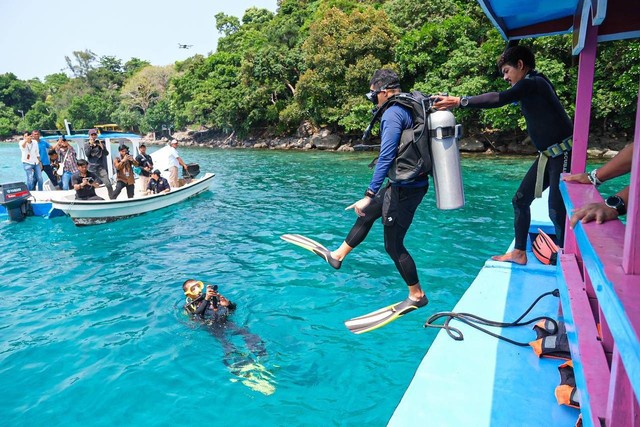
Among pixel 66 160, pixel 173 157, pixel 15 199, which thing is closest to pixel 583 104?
pixel 173 157

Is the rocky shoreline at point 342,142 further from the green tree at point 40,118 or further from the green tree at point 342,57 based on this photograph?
the green tree at point 40,118

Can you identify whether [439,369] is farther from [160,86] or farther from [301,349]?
[160,86]

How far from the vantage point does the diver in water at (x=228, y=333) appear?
18.5 ft

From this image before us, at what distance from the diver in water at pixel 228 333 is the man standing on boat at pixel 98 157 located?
1042 centimetres

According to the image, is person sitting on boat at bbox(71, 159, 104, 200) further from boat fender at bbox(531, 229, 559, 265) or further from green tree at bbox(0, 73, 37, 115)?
green tree at bbox(0, 73, 37, 115)

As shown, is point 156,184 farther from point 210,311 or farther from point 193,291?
point 210,311

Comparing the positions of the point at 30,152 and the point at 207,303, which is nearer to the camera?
the point at 207,303

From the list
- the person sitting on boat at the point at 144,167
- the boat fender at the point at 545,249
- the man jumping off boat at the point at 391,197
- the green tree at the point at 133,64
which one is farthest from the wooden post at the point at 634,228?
the green tree at the point at 133,64

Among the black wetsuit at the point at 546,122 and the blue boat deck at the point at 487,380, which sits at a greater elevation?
the black wetsuit at the point at 546,122

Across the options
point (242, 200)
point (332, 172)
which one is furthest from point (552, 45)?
point (242, 200)

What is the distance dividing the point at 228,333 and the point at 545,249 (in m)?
4.44

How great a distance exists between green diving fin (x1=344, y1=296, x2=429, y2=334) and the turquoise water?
92cm

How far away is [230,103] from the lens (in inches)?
1766

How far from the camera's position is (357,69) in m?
32.4
